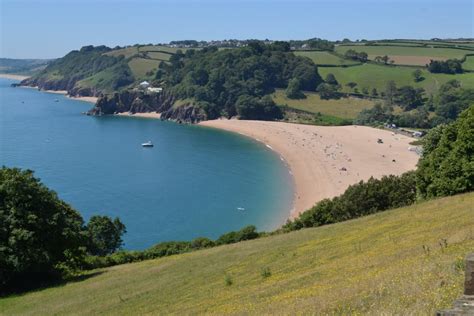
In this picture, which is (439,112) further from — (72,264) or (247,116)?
(72,264)

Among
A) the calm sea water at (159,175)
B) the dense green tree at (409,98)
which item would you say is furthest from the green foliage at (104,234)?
the dense green tree at (409,98)

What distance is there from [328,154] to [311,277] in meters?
103

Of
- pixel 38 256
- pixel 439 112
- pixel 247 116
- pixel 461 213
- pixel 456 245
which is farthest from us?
pixel 247 116

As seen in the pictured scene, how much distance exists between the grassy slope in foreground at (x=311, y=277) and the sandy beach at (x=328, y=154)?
1789 inches

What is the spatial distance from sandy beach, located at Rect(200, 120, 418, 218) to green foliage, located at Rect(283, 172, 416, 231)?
29367mm

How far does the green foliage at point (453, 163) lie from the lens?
130 feet

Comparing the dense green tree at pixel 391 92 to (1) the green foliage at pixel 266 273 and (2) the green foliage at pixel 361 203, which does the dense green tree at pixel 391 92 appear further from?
(1) the green foliage at pixel 266 273

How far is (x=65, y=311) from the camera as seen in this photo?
1138 inches

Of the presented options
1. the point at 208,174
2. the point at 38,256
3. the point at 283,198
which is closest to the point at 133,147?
the point at 208,174

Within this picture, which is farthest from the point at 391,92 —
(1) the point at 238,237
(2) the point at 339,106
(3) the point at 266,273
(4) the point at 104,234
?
(3) the point at 266,273

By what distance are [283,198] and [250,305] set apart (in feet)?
233

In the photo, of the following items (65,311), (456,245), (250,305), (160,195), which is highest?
(456,245)

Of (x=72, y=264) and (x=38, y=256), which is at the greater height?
(x=38, y=256)

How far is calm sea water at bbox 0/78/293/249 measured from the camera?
7956 centimetres
